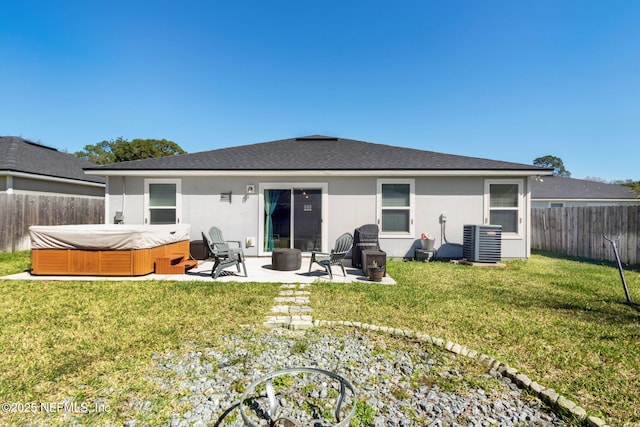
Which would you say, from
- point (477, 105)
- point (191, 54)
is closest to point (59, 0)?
point (191, 54)

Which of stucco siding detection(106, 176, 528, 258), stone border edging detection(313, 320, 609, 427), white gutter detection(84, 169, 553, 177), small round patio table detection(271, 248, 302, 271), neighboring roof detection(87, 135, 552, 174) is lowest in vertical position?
stone border edging detection(313, 320, 609, 427)

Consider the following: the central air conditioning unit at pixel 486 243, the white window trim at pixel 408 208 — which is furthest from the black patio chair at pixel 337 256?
the central air conditioning unit at pixel 486 243

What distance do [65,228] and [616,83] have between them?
55.4ft

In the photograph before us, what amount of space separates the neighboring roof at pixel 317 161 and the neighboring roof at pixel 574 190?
40.6ft

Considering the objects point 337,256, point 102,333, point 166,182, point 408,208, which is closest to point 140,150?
point 166,182

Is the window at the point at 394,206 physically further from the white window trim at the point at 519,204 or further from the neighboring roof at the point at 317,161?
the white window trim at the point at 519,204

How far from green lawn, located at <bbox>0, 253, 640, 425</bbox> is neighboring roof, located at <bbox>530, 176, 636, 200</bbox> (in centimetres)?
1441

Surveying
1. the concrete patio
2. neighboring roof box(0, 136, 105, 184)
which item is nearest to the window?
the concrete patio

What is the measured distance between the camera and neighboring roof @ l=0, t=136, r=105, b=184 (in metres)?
10.2

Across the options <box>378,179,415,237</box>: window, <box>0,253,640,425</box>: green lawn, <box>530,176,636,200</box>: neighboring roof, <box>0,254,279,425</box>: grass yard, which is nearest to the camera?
<box>0,254,279,425</box>: grass yard

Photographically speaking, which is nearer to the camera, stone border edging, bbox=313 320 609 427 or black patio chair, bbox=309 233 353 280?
stone border edging, bbox=313 320 609 427

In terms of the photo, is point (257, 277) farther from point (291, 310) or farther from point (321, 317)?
point (321, 317)

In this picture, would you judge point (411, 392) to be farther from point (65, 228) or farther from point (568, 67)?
point (568, 67)

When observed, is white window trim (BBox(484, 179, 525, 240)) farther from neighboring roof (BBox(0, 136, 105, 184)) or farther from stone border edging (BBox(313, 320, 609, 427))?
neighboring roof (BBox(0, 136, 105, 184))
